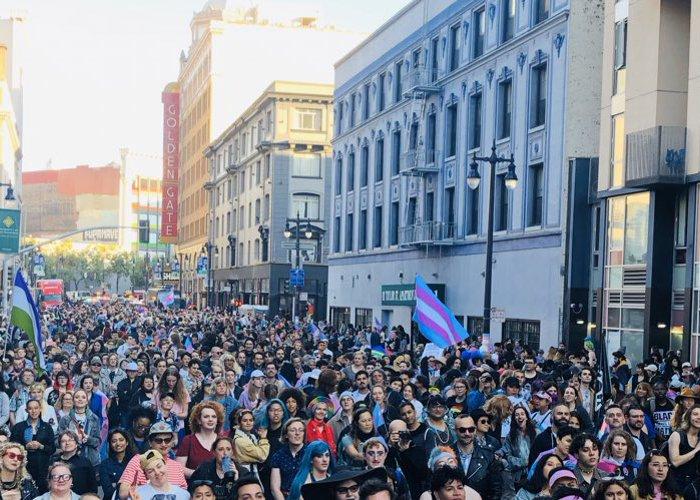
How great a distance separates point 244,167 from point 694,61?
5770 cm

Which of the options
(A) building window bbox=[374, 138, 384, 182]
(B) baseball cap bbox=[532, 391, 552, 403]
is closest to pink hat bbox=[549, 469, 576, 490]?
(B) baseball cap bbox=[532, 391, 552, 403]

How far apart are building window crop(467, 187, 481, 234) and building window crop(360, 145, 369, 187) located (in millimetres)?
13761

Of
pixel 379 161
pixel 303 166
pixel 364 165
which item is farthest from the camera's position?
pixel 303 166

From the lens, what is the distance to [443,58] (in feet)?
145

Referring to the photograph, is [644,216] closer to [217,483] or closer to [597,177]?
[597,177]

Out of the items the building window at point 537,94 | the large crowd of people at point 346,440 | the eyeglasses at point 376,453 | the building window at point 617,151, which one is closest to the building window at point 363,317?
the building window at point 537,94

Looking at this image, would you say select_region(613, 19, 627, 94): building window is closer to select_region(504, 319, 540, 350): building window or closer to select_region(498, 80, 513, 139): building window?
select_region(498, 80, 513, 139): building window

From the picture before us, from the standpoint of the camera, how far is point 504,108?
39.0m

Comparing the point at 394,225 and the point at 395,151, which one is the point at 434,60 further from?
the point at 394,225

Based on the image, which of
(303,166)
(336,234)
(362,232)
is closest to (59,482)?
(362,232)

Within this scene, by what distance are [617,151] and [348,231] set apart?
88.4ft

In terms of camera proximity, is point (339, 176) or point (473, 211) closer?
point (473, 211)

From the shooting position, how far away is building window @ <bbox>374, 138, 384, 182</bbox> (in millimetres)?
52375

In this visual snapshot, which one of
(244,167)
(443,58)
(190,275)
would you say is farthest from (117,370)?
(190,275)
